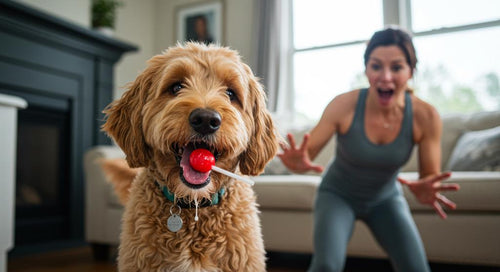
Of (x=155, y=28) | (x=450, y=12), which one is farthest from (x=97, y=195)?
(x=450, y=12)

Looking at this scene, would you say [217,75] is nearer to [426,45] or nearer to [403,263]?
[403,263]

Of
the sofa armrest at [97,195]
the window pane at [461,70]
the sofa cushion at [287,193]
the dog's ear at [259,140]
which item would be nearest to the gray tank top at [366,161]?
the dog's ear at [259,140]

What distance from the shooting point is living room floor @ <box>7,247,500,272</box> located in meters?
2.54

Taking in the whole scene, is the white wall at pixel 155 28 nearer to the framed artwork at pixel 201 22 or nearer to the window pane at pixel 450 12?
the framed artwork at pixel 201 22

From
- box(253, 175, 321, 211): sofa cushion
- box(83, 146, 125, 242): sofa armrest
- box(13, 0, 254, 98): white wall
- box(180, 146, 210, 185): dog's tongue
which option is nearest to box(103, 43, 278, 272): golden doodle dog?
box(180, 146, 210, 185): dog's tongue

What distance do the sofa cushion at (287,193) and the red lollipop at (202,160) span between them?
1.61 meters

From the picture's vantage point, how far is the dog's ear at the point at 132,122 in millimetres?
1047

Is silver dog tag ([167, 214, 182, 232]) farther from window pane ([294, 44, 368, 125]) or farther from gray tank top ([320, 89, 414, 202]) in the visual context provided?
window pane ([294, 44, 368, 125])

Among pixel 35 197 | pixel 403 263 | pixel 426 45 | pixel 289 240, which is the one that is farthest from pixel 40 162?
pixel 426 45

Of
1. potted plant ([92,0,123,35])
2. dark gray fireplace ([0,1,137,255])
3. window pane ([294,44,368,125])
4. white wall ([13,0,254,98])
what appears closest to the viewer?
dark gray fireplace ([0,1,137,255])

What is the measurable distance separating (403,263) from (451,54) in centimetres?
312

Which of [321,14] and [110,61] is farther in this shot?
[110,61]

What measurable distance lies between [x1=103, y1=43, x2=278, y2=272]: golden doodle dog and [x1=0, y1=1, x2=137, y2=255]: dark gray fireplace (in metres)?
2.48

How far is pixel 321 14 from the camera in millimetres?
3414
